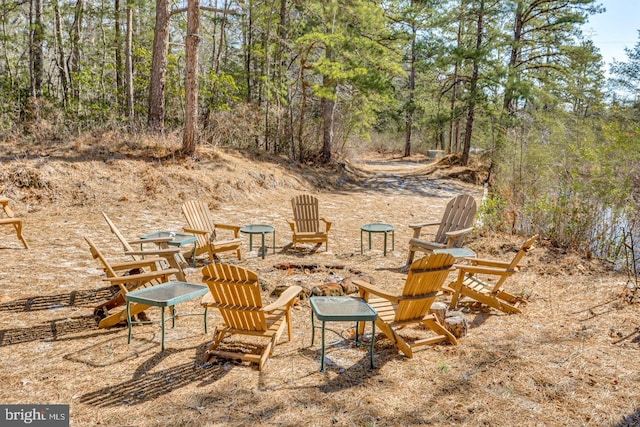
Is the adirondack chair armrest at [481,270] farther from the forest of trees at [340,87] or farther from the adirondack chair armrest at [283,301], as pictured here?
the forest of trees at [340,87]

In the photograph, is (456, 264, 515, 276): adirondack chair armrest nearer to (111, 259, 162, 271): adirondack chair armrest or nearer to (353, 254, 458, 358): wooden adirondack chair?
(353, 254, 458, 358): wooden adirondack chair

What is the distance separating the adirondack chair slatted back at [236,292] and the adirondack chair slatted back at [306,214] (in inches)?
154

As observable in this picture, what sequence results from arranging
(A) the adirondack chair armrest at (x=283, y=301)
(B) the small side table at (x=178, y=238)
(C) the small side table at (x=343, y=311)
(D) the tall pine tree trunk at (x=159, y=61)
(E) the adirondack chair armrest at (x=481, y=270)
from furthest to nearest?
(D) the tall pine tree trunk at (x=159, y=61) → (B) the small side table at (x=178, y=238) → (E) the adirondack chair armrest at (x=481, y=270) → (A) the adirondack chair armrest at (x=283, y=301) → (C) the small side table at (x=343, y=311)

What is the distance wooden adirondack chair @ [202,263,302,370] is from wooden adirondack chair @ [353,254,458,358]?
0.83 meters

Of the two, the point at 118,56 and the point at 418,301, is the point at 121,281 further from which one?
the point at 118,56

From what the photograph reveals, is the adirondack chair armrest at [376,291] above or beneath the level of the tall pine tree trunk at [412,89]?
beneath

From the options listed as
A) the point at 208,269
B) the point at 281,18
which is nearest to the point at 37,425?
the point at 208,269

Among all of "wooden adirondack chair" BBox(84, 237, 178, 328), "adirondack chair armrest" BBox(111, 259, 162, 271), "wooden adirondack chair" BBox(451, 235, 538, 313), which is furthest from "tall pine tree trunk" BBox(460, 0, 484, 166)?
"wooden adirondack chair" BBox(84, 237, 178, 328)

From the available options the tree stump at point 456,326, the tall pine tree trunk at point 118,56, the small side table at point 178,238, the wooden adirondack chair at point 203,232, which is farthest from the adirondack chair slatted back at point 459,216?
the tall pine tree trunk at point 118,56

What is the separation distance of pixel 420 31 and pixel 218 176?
15.1 meters

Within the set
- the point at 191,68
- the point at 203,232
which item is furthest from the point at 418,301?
the point at 191,68

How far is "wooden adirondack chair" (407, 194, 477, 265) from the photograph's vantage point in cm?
562

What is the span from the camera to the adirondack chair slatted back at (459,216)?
19.4ft

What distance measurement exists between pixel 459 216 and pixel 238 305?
13.3ft
